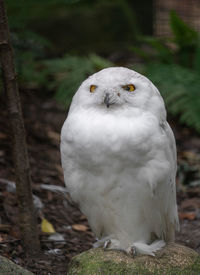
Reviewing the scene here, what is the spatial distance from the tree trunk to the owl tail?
35.9 inches

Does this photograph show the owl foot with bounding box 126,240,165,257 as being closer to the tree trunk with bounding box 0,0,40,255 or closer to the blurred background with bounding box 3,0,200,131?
the tree trunk with bounding box 0,0,40,255

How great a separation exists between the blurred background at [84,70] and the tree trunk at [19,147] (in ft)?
0.56

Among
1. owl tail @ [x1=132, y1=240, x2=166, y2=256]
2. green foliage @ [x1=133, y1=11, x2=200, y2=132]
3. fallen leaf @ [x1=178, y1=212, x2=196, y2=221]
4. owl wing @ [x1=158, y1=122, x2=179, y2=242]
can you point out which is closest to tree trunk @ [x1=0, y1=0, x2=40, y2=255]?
owl tail @ [x1=132, y1=240, x2=166, y2=256]

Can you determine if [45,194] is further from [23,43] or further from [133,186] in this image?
[23,43]

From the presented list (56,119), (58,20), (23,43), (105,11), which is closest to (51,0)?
(23,43)

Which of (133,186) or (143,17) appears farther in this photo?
(143,17)

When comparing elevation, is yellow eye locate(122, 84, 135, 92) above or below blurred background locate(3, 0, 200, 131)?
above

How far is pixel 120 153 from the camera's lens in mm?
3100

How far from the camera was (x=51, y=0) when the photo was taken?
564cm

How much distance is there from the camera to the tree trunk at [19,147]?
11.6ft

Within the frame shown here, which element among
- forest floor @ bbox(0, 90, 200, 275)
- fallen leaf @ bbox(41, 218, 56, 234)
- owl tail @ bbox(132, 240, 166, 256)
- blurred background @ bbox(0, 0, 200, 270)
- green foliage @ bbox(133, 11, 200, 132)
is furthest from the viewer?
green foliage @ bbox(133, 11, 200, 132)

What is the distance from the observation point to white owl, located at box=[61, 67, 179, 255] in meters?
3.13

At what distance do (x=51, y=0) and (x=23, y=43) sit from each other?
1.30 meters

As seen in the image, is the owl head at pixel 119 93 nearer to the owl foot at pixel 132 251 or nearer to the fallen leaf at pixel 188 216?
the owl foot at pixel 132 251
